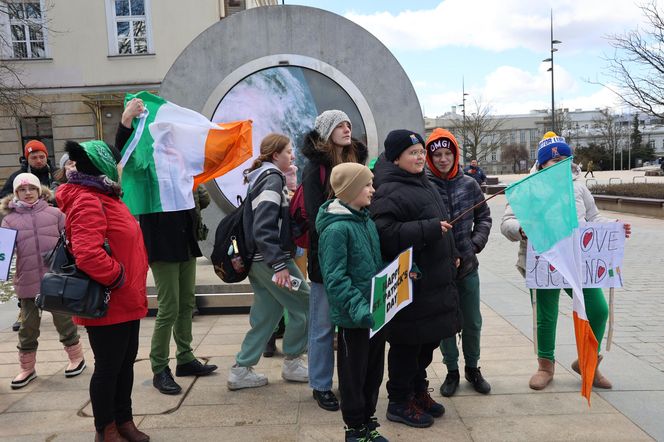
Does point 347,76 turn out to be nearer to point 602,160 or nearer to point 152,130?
point 152,130

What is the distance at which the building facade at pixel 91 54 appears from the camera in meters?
18.9

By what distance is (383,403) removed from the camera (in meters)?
3.75

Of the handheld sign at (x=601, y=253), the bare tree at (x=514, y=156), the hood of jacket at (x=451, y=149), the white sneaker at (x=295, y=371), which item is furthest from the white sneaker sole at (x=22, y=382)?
the bare tree at (x=514, y=156)

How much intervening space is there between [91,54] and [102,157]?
18086mm

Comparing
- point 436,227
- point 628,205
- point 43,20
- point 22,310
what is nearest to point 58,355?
point 22,310

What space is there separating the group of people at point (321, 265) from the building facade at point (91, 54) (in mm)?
15799

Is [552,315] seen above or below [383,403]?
above

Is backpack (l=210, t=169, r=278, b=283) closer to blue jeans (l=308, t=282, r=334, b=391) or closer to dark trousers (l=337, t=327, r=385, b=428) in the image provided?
blue jeans (l=308, t=282, r=334, b=391)

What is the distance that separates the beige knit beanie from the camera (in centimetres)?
295

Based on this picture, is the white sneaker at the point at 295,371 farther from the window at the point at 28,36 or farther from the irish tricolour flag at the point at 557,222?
the window at the point at 28,36

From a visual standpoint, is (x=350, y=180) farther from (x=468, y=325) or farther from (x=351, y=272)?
(x=468, y=325)

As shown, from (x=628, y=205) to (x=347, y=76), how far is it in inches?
616

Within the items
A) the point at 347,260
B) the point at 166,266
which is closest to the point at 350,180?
the point at 347,260

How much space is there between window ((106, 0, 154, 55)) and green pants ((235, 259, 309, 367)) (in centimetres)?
1723
